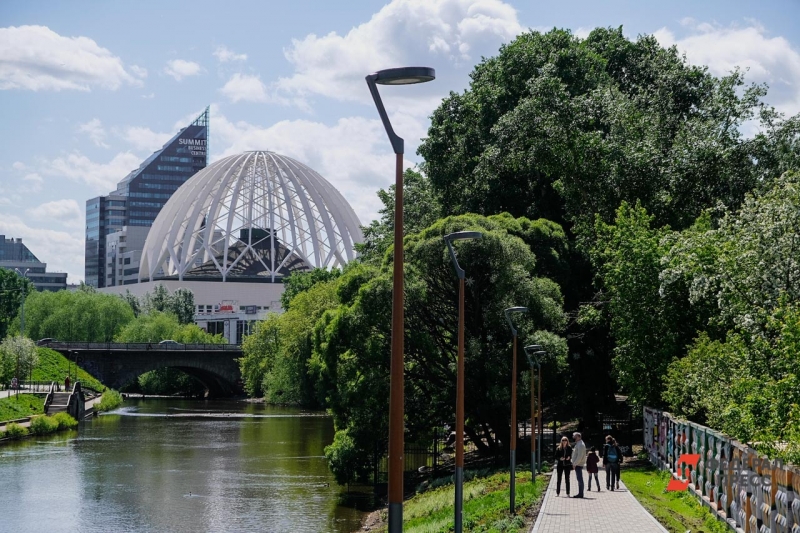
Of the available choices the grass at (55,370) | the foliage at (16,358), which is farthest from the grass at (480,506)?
the grass at (55,370)

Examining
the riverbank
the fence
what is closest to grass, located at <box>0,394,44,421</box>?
the riverbank

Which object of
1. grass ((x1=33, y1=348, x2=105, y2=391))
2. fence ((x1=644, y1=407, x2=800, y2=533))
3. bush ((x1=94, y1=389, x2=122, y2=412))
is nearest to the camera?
fence ((x1=644, y1=407, x2=800, y2=533))

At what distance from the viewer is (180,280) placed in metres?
128

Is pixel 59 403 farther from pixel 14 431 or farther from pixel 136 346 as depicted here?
pixel 136 346

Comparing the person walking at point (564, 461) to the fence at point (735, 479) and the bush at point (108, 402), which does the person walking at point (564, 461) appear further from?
the bush at point (108, 402)

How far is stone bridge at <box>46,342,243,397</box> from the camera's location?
8740 cm

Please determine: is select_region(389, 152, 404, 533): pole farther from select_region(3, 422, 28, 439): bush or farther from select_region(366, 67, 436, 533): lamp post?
select_region(3, 422, 28, 439): bush

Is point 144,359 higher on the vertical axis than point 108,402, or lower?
higher

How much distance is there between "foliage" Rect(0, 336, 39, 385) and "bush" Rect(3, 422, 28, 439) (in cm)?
1581

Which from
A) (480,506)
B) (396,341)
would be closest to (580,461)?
(480,506)

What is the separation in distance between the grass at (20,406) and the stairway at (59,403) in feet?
1.93

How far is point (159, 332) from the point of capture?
103 meters

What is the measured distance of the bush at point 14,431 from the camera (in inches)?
2101

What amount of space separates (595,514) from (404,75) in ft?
47.3
